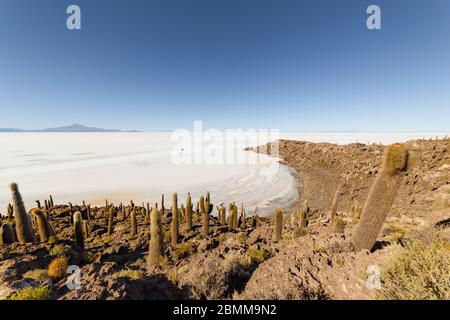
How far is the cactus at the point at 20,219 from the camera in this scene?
9500 millimetres

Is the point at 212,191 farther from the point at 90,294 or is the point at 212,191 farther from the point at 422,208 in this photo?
the point at 90,294

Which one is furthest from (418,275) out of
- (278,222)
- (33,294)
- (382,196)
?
(33,294)

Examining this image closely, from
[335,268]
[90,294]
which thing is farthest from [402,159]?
[90,294]

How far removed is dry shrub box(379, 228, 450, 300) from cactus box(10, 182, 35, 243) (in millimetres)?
13762

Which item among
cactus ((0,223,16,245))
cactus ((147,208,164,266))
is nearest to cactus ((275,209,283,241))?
cactus ((147,208,164,266))

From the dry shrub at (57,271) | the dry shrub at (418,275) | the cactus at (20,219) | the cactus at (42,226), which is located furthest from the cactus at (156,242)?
the dry shrub at (418,275)

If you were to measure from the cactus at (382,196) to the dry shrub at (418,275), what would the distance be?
890 millimetres

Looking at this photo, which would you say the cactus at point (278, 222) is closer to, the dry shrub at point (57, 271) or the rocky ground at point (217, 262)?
the rocky ground at point (217, 262)

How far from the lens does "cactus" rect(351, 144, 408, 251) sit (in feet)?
18.6

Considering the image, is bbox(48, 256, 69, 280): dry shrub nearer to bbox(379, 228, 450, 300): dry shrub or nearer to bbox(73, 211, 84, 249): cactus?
bbox(73, 211, 84, 249): cactus

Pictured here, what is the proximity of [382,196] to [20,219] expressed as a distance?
48.0 feet

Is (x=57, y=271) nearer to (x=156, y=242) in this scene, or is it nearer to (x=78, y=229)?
(x=156, y=242)

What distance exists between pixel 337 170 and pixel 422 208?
21.5 meters
